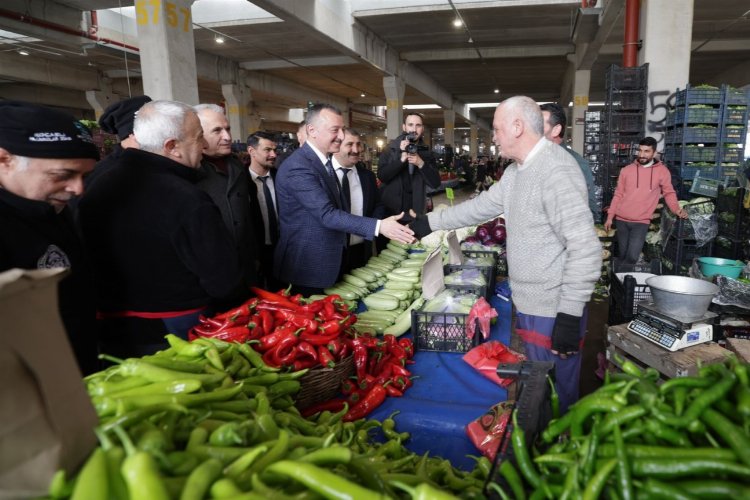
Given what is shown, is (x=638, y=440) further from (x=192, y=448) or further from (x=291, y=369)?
(x=291, y=369)

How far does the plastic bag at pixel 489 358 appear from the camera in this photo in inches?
108

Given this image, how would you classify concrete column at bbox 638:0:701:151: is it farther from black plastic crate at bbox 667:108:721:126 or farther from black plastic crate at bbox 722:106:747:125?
black plastic crate at bbox 722:106:747:125

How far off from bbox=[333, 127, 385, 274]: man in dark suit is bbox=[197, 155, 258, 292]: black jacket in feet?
2.66

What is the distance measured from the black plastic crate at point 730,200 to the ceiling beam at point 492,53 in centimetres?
1193

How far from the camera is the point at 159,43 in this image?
614 cm

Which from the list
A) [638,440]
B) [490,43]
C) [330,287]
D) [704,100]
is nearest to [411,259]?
[330,287]

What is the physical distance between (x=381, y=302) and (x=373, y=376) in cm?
105

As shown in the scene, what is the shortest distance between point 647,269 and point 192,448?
6.20 meters

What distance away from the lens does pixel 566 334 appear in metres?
2.43

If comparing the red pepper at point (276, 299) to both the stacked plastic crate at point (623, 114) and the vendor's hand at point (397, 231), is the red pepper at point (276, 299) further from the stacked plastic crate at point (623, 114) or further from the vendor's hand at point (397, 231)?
A: the stacked plastic crate at point (623, 114)

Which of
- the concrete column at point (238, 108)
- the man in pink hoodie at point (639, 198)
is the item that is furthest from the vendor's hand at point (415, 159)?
the concrete column at point (238, 108)

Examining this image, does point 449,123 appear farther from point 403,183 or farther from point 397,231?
point 397,231

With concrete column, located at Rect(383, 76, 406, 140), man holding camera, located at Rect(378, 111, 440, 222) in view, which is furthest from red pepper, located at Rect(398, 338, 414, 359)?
concrete column, located at Rect(383, 76, 406, 140)

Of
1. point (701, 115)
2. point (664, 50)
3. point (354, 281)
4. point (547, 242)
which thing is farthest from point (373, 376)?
point (664, 50)
